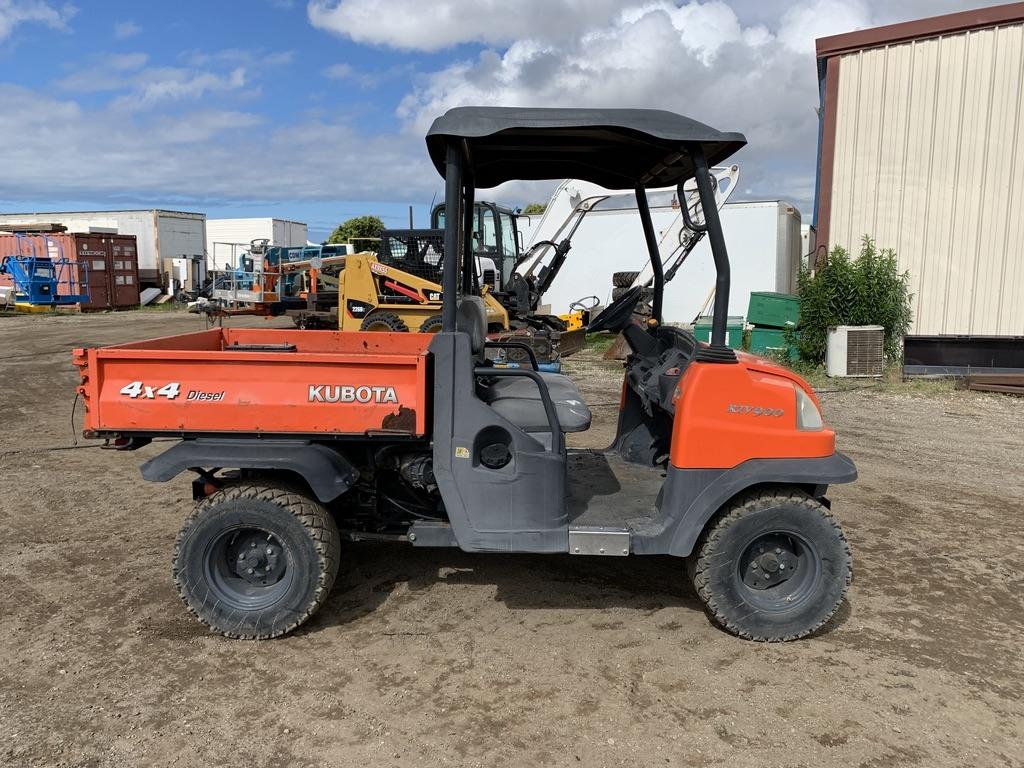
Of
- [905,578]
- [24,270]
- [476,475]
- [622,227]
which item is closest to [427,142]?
[476,475]

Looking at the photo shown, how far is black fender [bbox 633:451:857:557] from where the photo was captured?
341cm

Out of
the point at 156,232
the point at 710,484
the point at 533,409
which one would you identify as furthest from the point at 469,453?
the point at 156,232

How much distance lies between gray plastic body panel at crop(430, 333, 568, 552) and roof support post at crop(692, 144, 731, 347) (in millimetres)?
920

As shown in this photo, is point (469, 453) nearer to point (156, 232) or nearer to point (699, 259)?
point (699, 259)

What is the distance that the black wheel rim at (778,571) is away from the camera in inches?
139

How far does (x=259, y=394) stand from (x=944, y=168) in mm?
10900

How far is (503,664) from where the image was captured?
3.36 metres

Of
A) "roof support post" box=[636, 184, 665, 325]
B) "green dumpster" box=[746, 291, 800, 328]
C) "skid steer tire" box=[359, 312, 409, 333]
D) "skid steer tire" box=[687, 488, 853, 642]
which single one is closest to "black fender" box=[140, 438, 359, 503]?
"skid steer tire" box=[687, 488, 853, 642]

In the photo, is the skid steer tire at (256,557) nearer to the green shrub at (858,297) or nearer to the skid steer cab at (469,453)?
the skid steer cab at (469,453)

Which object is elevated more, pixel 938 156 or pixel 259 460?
pixel 938 156

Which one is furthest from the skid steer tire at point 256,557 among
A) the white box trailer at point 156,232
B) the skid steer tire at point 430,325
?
the white box trailer at point 156,232

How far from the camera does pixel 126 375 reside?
11.2 ft

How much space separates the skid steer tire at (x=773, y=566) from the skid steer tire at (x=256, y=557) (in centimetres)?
178

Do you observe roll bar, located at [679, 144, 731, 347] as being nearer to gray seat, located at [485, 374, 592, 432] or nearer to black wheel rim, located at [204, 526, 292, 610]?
gray seat, located at [485, 374, 592, 432]
